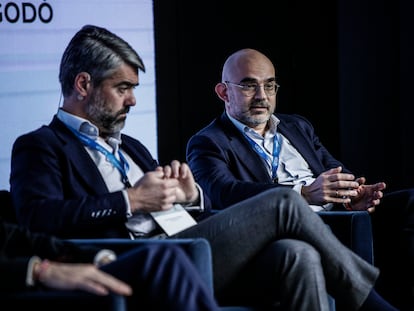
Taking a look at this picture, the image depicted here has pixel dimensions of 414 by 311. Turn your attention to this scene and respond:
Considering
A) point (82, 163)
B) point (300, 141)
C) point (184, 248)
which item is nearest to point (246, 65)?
point (300, 141)

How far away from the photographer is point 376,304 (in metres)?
3.67

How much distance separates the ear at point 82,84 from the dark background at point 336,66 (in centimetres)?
212

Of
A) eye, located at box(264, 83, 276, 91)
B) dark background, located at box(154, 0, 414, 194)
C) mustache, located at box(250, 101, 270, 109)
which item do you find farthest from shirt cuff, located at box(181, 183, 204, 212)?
dark background, located at box(154, 0, 414, 194)

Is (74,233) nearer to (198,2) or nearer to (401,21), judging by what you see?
(198,2)

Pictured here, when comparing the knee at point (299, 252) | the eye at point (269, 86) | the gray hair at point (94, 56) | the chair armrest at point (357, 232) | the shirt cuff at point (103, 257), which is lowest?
the chair armrest at point (357, 232)

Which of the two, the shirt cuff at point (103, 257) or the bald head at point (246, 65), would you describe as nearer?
the shirt cuff at point (103, 257)

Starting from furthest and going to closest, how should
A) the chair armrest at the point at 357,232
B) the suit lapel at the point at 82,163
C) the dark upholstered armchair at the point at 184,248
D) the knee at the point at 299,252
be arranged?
the chair armrest at the point at 357,232
the suit lapel at the point at 82,163
the knee at the point at 299,252
the dark upholstered armchair at the point at 184,248

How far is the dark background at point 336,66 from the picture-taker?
231 inches

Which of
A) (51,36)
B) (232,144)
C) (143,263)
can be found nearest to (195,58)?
(51,36)

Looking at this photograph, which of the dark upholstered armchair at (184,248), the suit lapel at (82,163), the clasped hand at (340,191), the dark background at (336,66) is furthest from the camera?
the dark background at (336,66)

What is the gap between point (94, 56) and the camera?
3.67 m

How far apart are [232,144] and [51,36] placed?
1.28 metres

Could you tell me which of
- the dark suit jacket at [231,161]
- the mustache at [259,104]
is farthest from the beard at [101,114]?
the mustache at [259,104]

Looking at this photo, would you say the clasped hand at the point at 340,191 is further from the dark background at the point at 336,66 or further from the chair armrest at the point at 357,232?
the dark background at the point at 336,66
